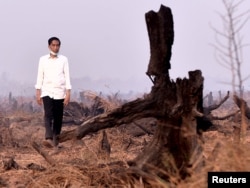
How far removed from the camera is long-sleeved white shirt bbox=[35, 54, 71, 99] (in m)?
7.38

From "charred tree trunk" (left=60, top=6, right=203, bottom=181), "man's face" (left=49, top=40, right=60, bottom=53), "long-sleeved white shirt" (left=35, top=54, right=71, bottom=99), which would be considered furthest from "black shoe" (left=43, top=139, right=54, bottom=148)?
"charred tree trunk" (left=60, top=6, right=203, bottom=181)

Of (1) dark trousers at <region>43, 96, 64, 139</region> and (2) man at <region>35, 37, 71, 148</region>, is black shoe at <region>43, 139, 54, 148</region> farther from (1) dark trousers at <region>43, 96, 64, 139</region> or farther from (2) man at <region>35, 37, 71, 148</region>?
(1) dark trousers at <region>43, 96, 64, 139</region>

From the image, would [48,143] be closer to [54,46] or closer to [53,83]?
[53,83]

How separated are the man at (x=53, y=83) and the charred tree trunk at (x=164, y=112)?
2554 millimetres

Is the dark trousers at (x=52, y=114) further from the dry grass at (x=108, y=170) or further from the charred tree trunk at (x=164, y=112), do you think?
the charred tree trunk at (x=164, y=112)

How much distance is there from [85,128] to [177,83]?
2.94ft

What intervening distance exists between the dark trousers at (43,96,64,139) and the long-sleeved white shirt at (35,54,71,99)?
3.6 inches

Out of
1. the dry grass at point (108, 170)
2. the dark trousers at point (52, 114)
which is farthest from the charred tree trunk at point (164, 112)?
the dark trousers at point (52, 114)

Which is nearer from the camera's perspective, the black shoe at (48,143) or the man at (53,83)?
the black shoe at (48,143)

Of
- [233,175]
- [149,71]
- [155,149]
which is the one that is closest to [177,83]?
[149,71]

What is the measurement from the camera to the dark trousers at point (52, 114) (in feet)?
24.6

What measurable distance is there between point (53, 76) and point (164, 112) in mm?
2881

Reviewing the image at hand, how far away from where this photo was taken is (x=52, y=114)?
7594 mm

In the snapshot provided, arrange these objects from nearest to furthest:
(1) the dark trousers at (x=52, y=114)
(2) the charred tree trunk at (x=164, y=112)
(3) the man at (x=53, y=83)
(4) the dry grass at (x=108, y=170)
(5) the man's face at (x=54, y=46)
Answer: (4) the dry grass at (x=108, y=170) → (2) the charred tree trunk at (x=164, y=112) → (5) the man's face at (x=54, y=46) → (3) the man at (x=53, y=83) → (1) the dark trousers at (x=52, y=114)
